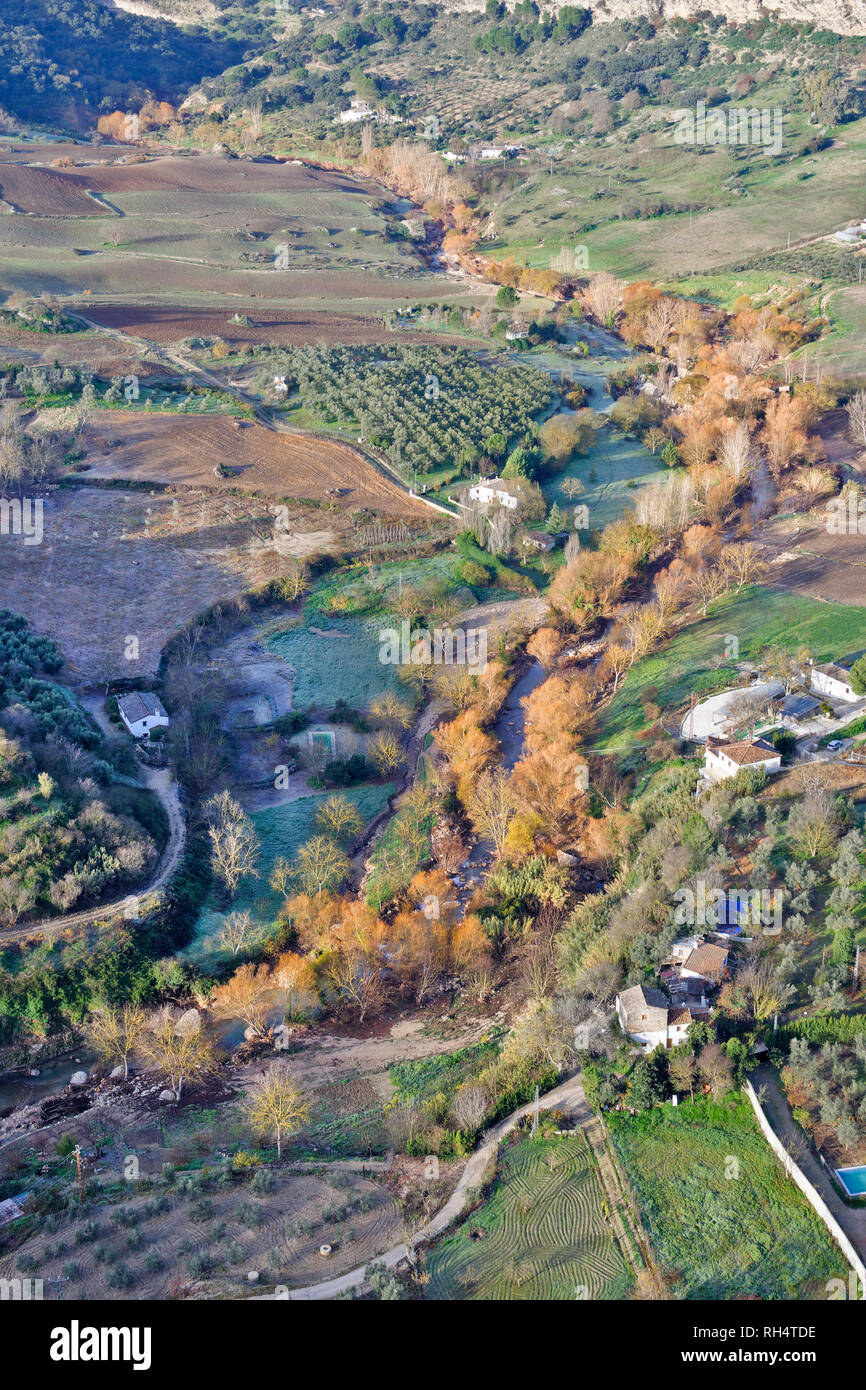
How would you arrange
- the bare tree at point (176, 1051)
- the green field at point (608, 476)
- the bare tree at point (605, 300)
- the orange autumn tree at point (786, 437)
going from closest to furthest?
1. the bare tree at point (176, 1051)
2. the green field at point (608, 476)
3. the orange autumn tree at point (786, 437)
4. the bare tree at point (605, 300)

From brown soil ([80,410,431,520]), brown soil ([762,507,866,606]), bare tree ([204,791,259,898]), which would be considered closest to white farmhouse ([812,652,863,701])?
brown soil ([762,507,866,606])

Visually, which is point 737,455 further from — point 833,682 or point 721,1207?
point 721,1207

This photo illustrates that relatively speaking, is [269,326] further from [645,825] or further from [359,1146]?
[359,1146]

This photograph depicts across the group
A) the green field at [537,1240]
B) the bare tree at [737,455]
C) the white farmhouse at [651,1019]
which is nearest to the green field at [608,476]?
the bare tree at [737,455]

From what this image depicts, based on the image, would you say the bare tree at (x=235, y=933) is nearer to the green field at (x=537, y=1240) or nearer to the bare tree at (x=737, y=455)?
the green field at (x=537, y=1240)

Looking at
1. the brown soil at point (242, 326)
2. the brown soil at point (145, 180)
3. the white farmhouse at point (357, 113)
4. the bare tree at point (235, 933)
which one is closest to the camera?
the bare tree at point (235, 933)
